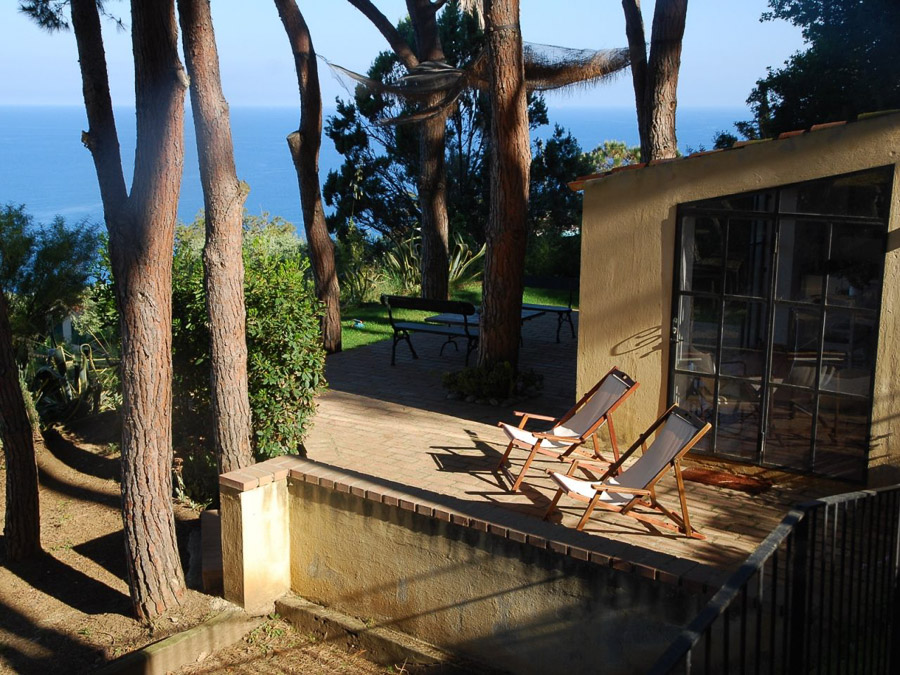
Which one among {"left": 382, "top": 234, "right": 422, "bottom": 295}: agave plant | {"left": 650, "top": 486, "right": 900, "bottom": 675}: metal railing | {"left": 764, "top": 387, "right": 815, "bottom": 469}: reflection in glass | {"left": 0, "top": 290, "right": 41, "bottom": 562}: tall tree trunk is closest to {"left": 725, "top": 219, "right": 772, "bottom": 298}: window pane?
{"left": 764, "top": 387, "right": 815, "bottom": 469}: reflection in glass

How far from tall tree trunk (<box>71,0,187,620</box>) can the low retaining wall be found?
0.62 meters

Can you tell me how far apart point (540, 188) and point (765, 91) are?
647cm

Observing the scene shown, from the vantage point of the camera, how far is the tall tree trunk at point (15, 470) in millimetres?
7715

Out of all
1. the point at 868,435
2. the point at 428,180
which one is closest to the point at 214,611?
the point at 868,435

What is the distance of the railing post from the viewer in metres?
3.57

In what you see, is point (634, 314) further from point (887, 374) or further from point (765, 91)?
point (765, 91)

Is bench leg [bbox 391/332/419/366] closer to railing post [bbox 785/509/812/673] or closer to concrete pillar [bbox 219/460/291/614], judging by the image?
concrete pillar [bbox 219/460/291/614]

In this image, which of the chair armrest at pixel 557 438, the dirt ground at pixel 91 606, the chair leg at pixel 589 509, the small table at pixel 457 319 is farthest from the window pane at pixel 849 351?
the small table at pixel 457 319

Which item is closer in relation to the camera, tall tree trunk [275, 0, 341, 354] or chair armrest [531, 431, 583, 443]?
chair armrest [531, 431, 583, 443]

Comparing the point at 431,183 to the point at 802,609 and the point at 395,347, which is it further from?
the point at 802,609

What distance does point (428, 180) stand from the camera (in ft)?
56.6

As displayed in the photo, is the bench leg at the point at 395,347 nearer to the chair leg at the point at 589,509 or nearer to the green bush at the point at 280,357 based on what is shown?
the green bush at the point at 280,357

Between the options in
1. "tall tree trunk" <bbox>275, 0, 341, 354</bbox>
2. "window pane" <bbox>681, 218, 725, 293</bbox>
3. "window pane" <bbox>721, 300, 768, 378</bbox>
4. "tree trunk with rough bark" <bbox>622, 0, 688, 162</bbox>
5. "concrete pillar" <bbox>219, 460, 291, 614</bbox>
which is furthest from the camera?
"tall tree trunk" <bbox>275, 0, 341, 354</bbox>

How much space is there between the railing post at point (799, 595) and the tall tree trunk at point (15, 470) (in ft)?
21.1
